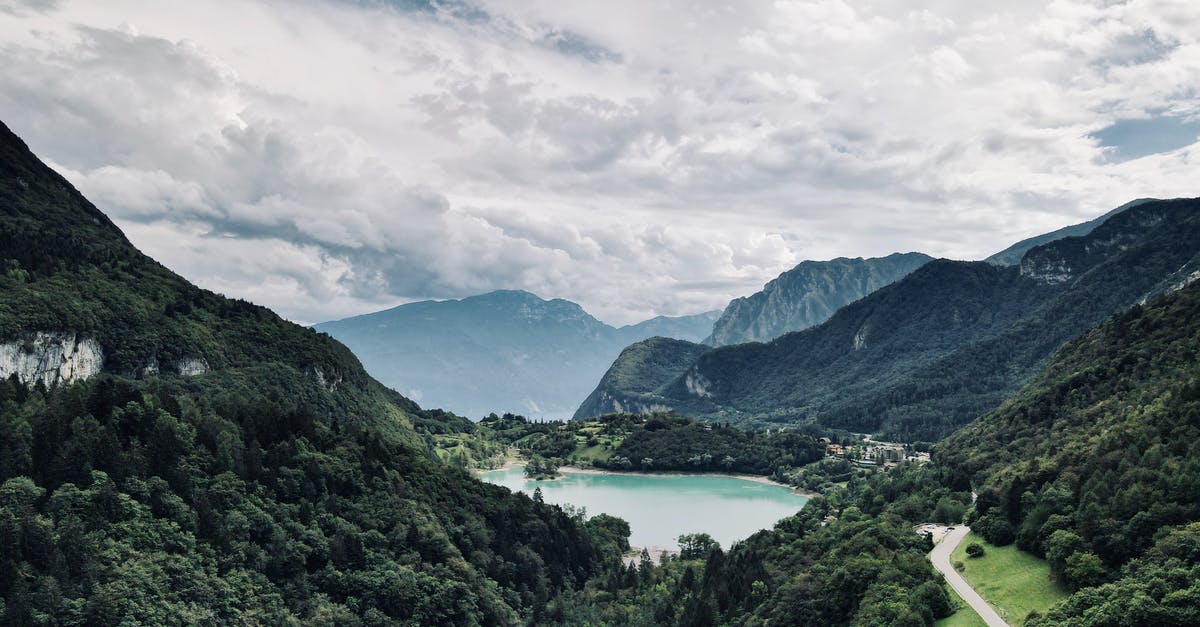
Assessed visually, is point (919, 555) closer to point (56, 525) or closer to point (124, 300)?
point (56, 525)

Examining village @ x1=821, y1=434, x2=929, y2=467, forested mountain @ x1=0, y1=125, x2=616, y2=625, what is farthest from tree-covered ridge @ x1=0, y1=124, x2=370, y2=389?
village @ x1=821, y1=434, x2=929, y2=467

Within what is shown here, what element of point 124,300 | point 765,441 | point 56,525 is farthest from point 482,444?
point 56,525

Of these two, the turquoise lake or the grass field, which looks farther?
the turquoise lake

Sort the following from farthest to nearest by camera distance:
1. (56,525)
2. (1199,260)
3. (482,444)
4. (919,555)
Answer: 1. (482,444)
2. (1199,260)
3. (919,555)
4. (56,525)

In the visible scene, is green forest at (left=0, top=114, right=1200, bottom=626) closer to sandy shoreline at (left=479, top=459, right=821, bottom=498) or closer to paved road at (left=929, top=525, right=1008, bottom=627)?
paved road at (left=929, top=525, right=1008, bottom=627)

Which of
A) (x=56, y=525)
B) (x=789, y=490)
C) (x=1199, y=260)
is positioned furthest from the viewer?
(x=1199, y=260)

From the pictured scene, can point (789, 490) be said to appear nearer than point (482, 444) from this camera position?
Yes
